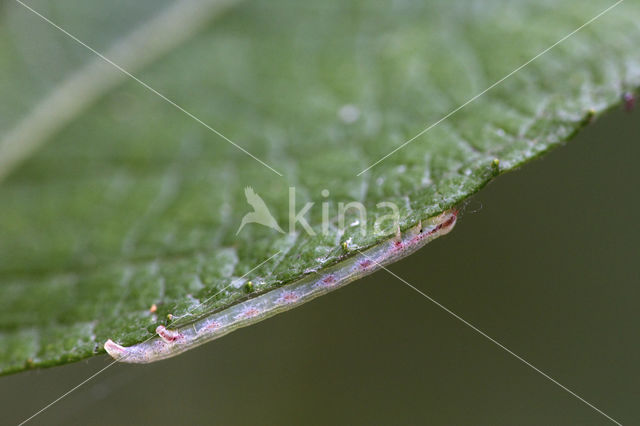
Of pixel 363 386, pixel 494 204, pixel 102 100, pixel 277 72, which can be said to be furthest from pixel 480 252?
pixel 102 100

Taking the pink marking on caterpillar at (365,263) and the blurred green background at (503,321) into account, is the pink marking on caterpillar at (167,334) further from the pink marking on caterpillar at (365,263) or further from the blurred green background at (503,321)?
the blurred green background at (503,321)

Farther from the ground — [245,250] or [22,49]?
[22,49]

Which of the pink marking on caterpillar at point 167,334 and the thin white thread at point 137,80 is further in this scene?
the thin white thread at point 137,80

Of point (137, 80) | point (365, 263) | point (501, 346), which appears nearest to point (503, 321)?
point (501, 346)

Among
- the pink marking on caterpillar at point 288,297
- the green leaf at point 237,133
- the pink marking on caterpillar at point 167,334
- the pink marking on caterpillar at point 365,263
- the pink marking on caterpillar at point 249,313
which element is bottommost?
the pink marking on caterpillar at point 167,334

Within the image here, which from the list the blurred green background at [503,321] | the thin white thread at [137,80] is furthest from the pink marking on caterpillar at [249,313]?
the blurred green background at [503,321]

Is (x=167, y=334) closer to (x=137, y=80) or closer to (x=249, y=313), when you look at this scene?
(x=249, y=313)

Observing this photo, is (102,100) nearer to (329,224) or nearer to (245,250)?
(245,250)
